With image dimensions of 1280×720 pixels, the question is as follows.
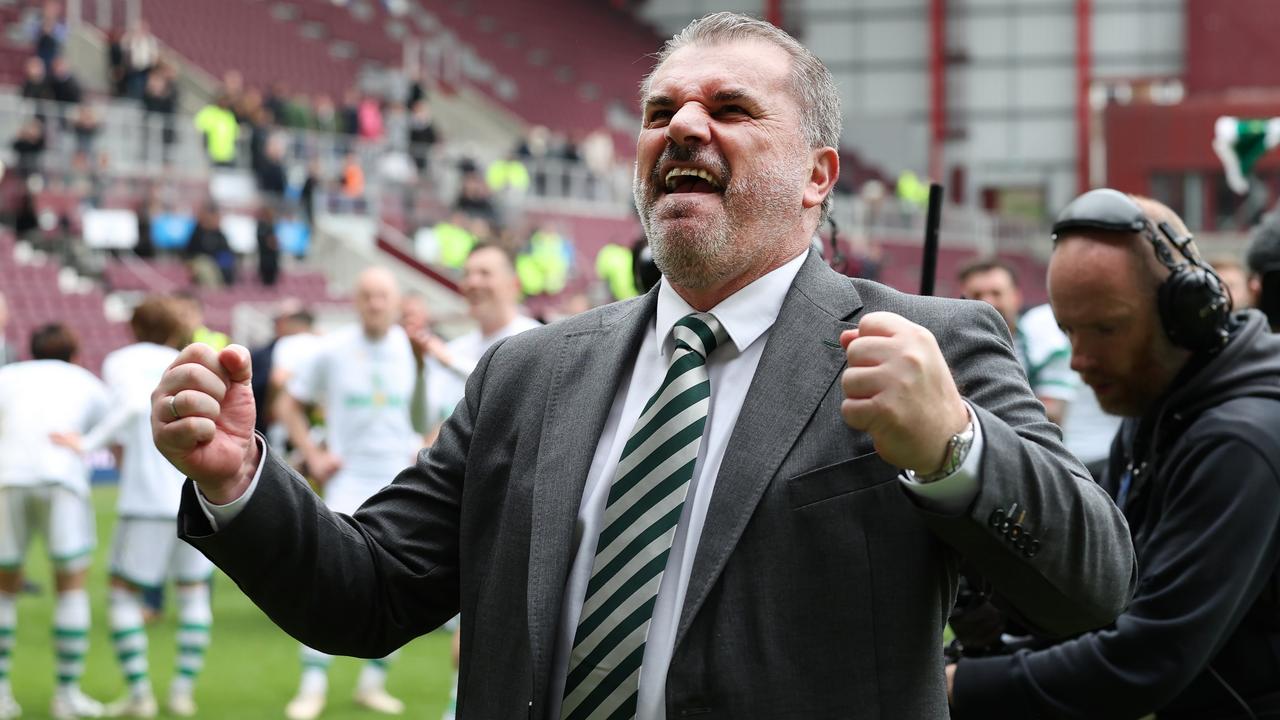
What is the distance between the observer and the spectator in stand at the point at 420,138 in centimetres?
2477

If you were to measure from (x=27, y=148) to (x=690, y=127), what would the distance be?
56.1ft

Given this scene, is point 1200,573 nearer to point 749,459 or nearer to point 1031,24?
point 749,459

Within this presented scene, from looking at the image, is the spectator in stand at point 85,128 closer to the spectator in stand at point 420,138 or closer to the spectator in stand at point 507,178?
the spectator in stand at point 420,138

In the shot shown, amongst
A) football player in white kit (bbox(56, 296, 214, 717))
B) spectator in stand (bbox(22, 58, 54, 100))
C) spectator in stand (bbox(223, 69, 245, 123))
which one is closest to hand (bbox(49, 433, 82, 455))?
football player in white kit (bbox(56, 296, 214, 717))

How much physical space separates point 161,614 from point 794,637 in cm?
850

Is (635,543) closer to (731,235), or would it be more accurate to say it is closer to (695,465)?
(695,465)

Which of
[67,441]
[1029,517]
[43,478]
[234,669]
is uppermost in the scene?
[1029,517]

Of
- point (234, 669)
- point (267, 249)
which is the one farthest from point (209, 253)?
point (234, 669)

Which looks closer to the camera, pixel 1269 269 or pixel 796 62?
pixel 796 62

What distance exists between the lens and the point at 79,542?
727 cm

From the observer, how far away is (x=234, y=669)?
26.9ft

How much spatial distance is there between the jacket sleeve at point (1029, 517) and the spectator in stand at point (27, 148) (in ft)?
57.0

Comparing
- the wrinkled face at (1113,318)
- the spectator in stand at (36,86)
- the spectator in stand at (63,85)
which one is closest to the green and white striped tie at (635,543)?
the wrinkled face at (1113,318)

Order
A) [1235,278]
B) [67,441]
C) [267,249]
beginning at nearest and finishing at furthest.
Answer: [1235,278] < [67,441] < [267,249]
